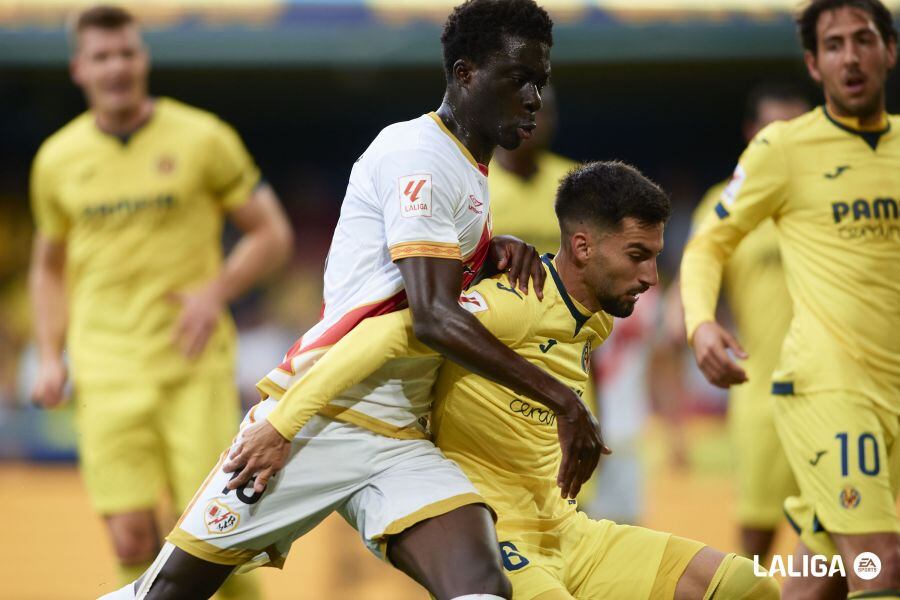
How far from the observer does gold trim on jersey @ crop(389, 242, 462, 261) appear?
146 inches

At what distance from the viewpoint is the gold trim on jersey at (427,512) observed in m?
3.78

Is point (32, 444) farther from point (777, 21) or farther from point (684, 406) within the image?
point (777, 21)

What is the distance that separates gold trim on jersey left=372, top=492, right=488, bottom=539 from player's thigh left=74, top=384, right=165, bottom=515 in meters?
2.68

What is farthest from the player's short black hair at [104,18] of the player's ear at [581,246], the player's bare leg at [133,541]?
the player's ear at [581,246]

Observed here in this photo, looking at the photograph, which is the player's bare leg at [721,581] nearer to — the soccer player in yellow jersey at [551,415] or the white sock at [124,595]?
the soccer player in yellow jersey at [551,415]

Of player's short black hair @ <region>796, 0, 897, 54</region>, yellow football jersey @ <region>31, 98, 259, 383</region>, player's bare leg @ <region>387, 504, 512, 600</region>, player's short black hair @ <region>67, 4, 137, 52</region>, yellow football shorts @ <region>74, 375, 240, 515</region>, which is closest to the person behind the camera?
player's bare leg @ <region>387, 504, 512, 600</region>

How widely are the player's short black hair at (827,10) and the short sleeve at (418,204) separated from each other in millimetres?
1784

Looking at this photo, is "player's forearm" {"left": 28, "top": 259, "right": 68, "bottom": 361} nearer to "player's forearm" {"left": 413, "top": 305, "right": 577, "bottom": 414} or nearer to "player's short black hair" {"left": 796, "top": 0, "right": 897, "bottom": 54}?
"player's forearm" {"left": 413, "top": 305, "right": 577, "bottom": 414}

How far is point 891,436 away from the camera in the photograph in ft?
15.1

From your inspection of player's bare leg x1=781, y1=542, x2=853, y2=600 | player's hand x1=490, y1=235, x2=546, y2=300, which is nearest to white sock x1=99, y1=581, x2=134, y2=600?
player's hand x1=490, y1=235, x2=546, y2=300

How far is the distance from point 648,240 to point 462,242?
0.56m

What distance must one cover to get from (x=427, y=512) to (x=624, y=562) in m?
0.70

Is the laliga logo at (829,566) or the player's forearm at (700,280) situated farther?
the player's forearm at (700,280)

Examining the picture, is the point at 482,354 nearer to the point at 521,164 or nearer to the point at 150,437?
the point at 150,437
